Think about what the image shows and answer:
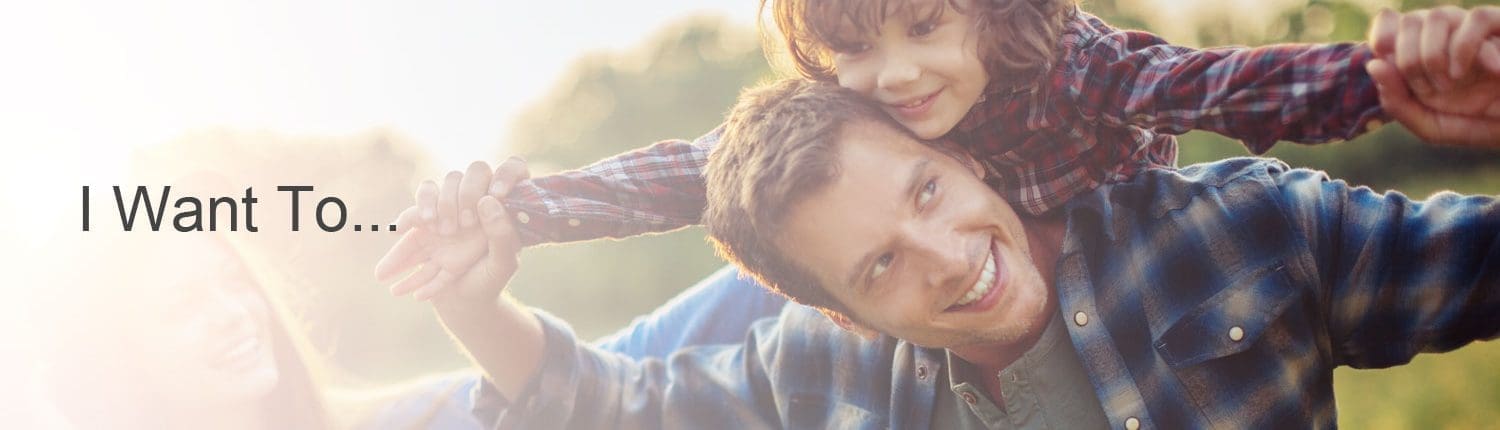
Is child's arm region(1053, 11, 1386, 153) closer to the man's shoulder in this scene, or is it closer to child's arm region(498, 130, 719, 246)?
the man's shoulder

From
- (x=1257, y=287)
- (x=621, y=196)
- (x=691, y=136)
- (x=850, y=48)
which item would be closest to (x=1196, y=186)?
(x=1257, y=287)

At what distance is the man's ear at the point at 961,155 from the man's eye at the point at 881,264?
0.34 ft

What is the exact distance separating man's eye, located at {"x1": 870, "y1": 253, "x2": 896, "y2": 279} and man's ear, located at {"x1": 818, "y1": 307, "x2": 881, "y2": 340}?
0.09 m

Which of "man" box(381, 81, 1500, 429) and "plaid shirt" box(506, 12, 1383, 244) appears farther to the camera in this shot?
"man" box(381, 81, 1500, 429)

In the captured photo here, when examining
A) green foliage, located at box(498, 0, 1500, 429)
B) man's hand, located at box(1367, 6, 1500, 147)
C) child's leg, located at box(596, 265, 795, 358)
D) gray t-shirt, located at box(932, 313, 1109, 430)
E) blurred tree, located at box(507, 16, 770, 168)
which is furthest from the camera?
blurred tree, located at box(507, 16, 770, 168)

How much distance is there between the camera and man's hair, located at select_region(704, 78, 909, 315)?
3.45ft

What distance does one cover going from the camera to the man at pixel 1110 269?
3.46 ft

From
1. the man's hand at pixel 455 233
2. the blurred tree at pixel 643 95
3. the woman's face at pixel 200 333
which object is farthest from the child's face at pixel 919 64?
the woman's face at pixel 200 333

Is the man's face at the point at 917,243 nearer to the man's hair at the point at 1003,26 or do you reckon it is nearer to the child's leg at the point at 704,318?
the man's hair at the point at 1003,26

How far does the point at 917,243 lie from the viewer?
105cm

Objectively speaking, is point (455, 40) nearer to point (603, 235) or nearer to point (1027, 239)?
point (603, 235)

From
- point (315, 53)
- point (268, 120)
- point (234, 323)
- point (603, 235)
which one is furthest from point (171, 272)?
point (603, 235)

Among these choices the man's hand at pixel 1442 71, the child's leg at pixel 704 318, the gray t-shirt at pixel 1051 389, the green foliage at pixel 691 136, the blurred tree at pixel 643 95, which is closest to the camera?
the man's hand at pixel 1442 71

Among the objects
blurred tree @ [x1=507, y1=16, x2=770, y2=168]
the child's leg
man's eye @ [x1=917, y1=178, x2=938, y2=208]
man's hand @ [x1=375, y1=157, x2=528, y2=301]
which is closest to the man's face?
man's eye @ [x1=917, y1=178, x2=938, y2=208]
